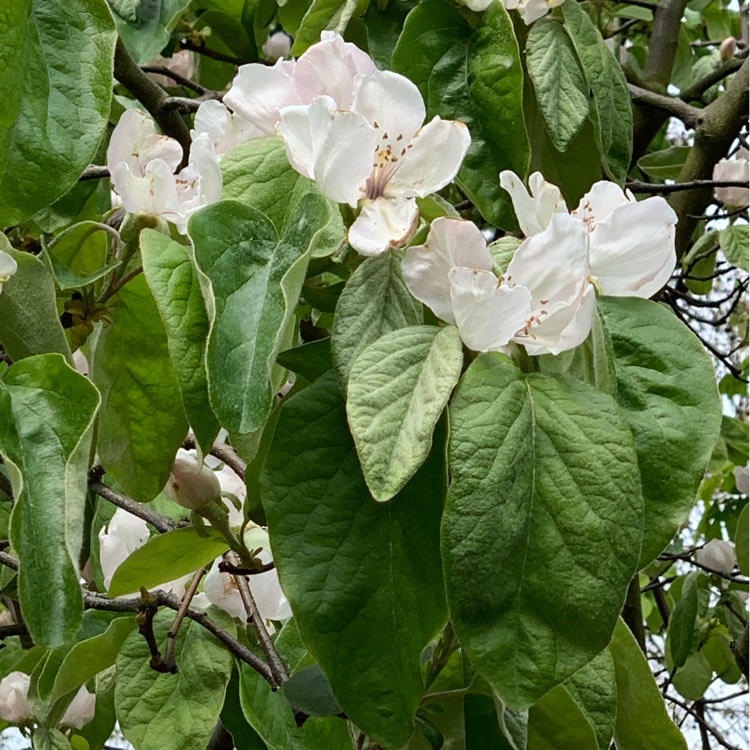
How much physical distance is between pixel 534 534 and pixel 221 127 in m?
0.25

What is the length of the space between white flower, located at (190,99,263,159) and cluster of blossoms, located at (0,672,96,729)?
21.2 inches

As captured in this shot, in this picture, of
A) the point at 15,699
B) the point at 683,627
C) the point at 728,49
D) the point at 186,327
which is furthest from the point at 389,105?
the point at 728,49

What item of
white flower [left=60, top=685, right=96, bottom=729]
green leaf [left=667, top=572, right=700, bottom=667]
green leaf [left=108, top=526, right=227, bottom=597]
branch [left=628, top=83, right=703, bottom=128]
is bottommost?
green leaf [left=667, top=572, right=700, bottom=667]

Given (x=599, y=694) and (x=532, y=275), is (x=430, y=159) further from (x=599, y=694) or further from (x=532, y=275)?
(x=599, y=694)

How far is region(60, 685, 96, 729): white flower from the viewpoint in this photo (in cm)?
87

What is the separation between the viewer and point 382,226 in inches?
16.5

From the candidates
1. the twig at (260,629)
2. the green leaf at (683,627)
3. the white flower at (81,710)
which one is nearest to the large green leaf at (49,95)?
the twig at (260,629)

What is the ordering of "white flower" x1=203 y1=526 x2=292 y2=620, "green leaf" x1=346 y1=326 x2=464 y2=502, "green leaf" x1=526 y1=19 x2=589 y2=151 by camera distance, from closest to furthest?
"green leaf" x1=346 y1=326 x2=464 y2=502
"green leaf" x1=526 y1=19 x2=589 y2=151
"white flower" x1=203 y1=526 x2=292 y2=620

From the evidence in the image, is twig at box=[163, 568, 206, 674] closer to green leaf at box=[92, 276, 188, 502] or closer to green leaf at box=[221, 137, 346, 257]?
green leaf at box=[92, 276, 188, 502]

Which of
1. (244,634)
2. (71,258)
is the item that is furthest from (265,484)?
(244,634)

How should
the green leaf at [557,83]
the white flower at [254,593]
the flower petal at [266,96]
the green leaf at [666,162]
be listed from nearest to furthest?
the flower petal at [266,96] → the green leaf at [557,83] → the white flower at [254,593] → the green leaf at [666,162]

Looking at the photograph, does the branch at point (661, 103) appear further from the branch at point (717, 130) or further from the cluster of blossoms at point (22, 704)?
the cluster of blossoms at point (22, 704)

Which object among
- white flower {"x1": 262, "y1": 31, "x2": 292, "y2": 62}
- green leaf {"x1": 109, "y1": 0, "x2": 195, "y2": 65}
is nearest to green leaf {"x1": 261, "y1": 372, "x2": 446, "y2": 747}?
green leaf {"x1": 109, "y1": 0, "x2": 195, "y2": 65}

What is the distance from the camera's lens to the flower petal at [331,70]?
447mm
